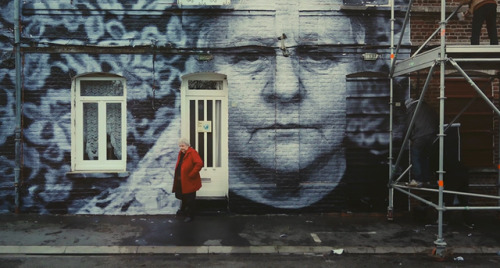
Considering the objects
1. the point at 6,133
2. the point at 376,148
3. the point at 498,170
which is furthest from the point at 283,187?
the point at 6,133

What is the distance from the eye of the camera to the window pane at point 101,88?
9.65 metres

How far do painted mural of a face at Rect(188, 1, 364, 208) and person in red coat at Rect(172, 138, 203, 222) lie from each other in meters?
0.95

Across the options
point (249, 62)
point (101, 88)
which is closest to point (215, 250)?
point (249, 62)

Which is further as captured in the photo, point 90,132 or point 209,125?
point 209,125

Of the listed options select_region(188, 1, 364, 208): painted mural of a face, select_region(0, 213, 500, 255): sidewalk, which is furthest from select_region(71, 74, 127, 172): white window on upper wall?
select_region(188, 1, 364, 208): painted mural of a face

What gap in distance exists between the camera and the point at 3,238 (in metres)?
7.57

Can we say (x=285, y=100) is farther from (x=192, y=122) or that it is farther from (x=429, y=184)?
(x=429, y=184)

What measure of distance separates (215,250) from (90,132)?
14.2 feet

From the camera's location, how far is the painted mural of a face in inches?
372

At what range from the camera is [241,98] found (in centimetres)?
947

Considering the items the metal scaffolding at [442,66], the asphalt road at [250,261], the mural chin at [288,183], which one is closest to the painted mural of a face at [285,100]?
the mural chin at [288,183]

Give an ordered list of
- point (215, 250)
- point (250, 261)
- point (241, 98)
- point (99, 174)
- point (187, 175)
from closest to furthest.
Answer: point (250, 261)
point (215, 250)
point (187, 175)
point (99, 174)
point (241, 98)

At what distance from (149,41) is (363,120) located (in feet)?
15.9

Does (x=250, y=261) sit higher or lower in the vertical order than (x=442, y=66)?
lower
